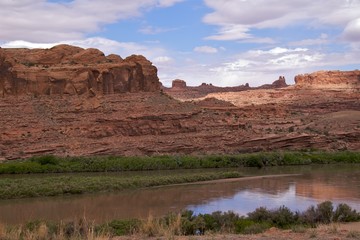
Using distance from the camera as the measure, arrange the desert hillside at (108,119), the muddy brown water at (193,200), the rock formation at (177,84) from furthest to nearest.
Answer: the rock formation at (177,84) < the desert hillside at (108,119) < the muddy brown water at (193,200)

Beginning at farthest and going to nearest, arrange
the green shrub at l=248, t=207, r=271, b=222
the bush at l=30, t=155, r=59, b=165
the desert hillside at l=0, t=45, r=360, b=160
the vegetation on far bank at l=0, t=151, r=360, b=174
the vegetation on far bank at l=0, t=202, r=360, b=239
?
1. the desert hillside at l=0, t=45, r=360, b=160
2. the bush at l=30, t=155, r=59, b=165
3. the vegetation on far bank at l=0, t=151, r=360, b=174
4. the green shrub at l=248, t=207, r=271, b=222
5. the vegetation on far bank at l=0, t=202, r=360, b=239

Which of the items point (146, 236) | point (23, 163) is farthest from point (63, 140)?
point (146, 236)

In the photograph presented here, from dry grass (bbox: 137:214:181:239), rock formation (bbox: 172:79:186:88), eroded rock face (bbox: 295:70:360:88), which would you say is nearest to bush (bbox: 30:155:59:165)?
dry grass (bbox: 137:214:181:239)

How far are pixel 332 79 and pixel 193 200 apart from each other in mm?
83261

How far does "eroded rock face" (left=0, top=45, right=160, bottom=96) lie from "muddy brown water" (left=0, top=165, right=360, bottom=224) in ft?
86.8

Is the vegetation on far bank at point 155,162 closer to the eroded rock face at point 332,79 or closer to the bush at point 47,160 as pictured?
the bush at point 47,160

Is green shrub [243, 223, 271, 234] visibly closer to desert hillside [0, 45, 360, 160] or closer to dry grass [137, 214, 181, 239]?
dry grass [137, 214, 181, 239]

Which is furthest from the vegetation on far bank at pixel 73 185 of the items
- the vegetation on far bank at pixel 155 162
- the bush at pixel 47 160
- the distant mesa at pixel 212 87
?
the distant mesa at pixel 212 87

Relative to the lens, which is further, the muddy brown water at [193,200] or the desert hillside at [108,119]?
→ the desert hillside at [108,119]

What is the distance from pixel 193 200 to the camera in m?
23.8

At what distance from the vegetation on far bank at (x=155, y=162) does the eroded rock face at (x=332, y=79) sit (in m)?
56.1

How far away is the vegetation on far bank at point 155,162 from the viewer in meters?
37.4

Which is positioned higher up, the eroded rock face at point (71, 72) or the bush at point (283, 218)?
the eroded rock face at point (71, 72)

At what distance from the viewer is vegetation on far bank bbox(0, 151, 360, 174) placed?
1474 inches
